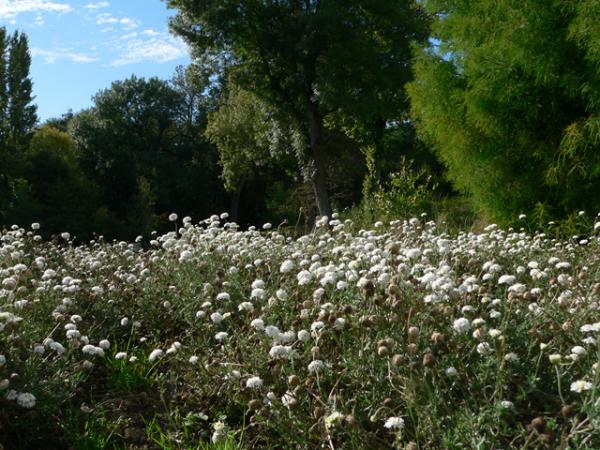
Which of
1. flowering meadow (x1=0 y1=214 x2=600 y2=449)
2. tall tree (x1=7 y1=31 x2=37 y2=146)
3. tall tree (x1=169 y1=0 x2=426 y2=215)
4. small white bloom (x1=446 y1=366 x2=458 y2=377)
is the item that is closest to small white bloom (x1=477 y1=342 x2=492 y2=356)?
flowering meadow (x1=0 y1=214 x2=600 y2=449)

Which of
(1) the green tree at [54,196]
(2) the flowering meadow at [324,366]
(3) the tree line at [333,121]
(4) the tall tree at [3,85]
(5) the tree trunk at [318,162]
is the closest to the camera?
(2) the flowering meadow at [324,366]

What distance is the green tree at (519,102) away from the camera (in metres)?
6.68

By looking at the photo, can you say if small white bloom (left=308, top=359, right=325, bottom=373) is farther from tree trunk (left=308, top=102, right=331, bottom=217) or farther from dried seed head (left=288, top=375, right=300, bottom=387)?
tree trunk (left=308, top=102, right=331, bottom=217)

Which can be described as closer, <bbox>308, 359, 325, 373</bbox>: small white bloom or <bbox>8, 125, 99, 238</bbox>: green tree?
<bbox>308, 359, 325, 373</bbox>: small white bloom

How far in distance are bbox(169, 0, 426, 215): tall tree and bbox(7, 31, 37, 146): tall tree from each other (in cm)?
1273

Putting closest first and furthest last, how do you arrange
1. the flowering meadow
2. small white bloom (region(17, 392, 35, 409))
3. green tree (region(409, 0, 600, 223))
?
the flowering meadow
small white bloom (region(17, 392, 35, 409))
green tree (region(409, 0, 600, 223))

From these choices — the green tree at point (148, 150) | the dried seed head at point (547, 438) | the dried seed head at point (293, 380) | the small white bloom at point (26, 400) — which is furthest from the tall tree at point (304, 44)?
the dried seed head at point (547, 438)

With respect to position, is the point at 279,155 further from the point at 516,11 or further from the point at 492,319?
the point at 492,319

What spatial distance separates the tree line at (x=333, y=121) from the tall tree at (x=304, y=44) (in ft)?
0.16

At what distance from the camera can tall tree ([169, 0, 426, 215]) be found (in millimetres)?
17703

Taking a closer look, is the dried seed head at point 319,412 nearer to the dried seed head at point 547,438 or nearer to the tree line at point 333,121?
the dried seed head at point 547,438

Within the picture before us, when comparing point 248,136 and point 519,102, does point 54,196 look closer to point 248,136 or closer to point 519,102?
point 248,136

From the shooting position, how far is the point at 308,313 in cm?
305

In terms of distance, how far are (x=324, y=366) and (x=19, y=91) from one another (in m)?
30.0
